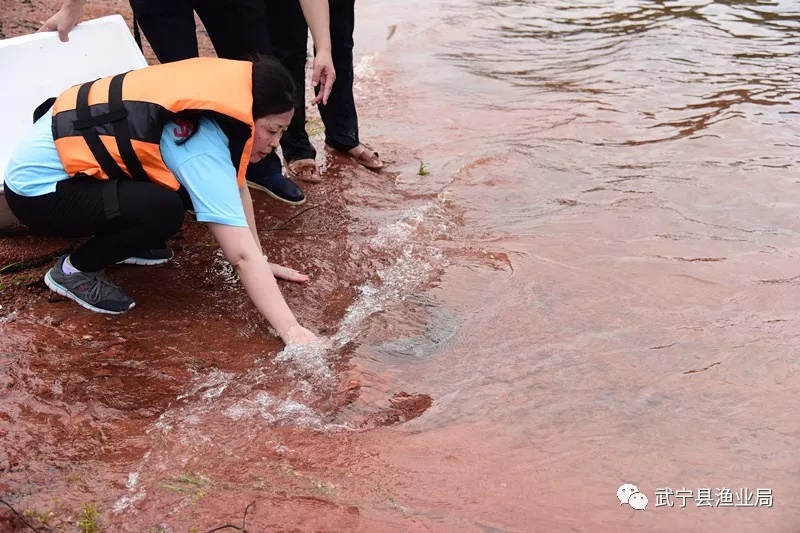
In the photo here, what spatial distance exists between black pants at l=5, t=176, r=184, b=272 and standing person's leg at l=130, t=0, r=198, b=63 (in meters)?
1.01

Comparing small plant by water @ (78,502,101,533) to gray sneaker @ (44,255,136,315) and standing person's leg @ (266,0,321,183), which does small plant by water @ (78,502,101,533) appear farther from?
standing person's leg @ (266,0,321,183)

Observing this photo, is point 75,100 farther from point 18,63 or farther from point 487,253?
point 487,253

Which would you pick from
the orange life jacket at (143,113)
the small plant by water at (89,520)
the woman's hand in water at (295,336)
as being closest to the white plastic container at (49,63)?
the orange life jacket at (143,113)

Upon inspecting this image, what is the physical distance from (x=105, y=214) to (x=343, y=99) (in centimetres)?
217

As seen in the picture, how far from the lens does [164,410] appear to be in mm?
2549

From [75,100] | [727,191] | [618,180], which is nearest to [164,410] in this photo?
[75,100]

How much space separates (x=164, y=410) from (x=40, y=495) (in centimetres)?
50

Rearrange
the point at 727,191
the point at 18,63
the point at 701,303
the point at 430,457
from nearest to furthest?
the point at 430,457
the point at 701,303
the point at 18,63
the point at 727,191

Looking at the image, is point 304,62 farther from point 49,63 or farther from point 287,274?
point 287,274

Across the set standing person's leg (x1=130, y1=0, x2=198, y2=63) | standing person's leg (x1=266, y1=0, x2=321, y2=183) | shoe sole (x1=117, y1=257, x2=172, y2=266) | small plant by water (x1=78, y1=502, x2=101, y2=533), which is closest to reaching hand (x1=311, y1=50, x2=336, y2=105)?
standing person's leg (x1=266, y1=0, x2=321, y2=183)

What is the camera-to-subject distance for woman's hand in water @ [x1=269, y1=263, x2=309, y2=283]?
340 centimetres

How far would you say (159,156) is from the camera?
270 cm

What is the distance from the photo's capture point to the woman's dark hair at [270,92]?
268cm

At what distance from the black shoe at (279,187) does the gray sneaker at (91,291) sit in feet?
4.29
